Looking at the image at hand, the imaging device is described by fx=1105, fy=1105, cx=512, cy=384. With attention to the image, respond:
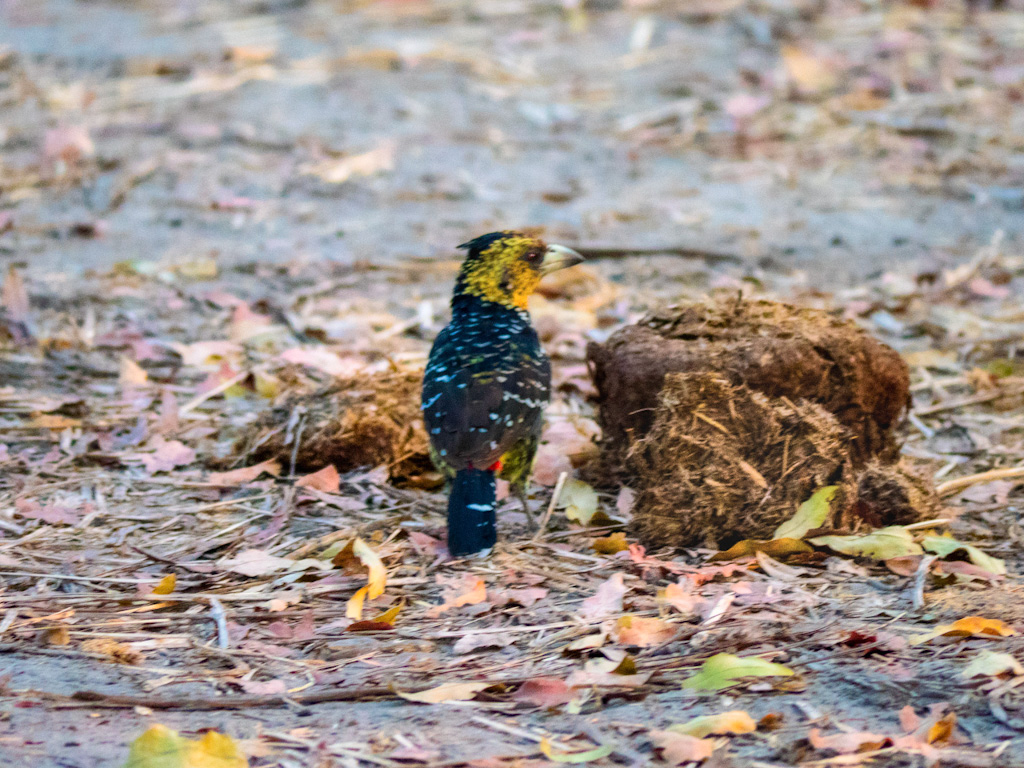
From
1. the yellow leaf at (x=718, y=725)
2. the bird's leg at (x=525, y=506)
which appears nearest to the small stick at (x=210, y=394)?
the bird's leg at (x=525, y=506)

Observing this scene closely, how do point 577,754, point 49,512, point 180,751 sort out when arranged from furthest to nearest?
A: point 49,512, point 577,754, point 180,751

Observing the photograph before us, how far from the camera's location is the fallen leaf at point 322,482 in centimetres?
425

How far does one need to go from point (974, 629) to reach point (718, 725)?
875mm

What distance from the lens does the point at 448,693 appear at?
284 centimetres

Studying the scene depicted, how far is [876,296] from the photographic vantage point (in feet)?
21.4

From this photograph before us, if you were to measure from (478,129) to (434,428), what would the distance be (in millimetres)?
5462

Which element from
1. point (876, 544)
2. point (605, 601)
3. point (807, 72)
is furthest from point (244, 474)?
point (807, 72)

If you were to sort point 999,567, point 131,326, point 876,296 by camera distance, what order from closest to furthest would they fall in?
point 999,567, point 131,326, point 876,296

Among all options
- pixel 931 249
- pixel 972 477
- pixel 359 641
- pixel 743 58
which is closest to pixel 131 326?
pixel 359 641

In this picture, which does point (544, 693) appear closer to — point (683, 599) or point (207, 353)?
point (683, 599)

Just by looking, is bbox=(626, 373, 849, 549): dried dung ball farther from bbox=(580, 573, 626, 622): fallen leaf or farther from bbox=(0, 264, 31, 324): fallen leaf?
bbox=(0, 264, 31, 324): fallen leaf

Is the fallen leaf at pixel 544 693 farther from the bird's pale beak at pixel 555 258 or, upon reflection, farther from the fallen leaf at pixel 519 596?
the bird's pale beak at pixel 555 258

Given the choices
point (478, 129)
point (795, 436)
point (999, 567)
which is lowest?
point (999, 567)

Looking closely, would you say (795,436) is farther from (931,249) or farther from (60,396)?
(931,249)
